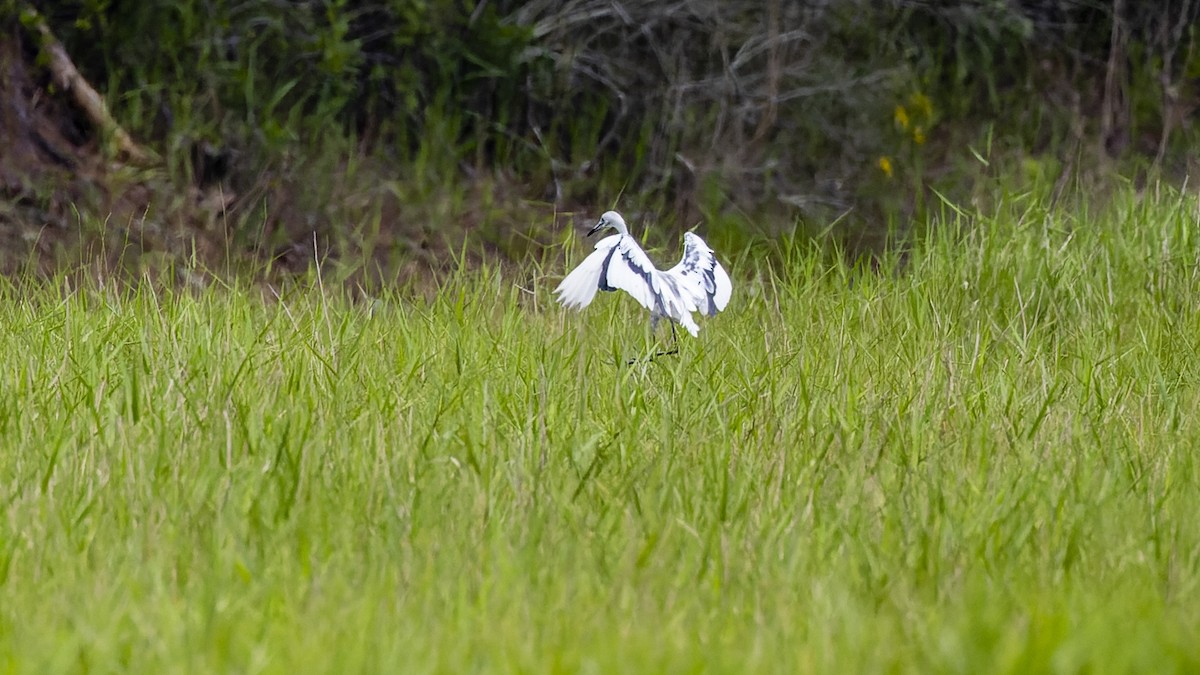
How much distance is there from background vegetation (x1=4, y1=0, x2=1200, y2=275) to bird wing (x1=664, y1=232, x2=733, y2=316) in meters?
2.03

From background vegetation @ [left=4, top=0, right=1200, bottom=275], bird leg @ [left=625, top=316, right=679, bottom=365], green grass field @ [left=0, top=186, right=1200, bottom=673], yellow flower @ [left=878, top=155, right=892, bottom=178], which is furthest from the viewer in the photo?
yellow flower @ [left=878, top=155, right=892, bottom=178]

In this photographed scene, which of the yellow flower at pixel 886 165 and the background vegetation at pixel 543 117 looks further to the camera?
the yellow flower at pixel 886 165

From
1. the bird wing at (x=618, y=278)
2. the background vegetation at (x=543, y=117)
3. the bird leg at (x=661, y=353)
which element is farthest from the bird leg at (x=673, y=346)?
the background vegetation at (x=543, y=117)

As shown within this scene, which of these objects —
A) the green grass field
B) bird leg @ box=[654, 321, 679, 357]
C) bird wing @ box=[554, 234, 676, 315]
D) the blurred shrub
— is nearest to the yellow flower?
the blurred shrub

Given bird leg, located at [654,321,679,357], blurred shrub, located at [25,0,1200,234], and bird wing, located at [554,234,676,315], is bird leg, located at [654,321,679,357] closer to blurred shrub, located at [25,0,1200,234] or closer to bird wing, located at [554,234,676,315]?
bird wing, located at [554,234,676,315]

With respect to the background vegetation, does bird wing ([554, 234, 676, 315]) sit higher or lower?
higher

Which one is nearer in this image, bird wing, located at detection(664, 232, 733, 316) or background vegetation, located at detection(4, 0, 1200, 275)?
bird wing, located at detection(664, 232, 733, 316)

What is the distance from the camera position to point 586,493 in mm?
2947

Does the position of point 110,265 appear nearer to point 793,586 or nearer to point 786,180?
point 786,180

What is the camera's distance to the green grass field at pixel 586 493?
7.28 ft

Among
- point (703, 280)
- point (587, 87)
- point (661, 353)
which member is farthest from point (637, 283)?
point (587, 87)

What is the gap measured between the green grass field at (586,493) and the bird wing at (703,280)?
12 cm

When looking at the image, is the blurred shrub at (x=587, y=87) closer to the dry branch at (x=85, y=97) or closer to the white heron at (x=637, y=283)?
the dry branch at (x=85, y=97)

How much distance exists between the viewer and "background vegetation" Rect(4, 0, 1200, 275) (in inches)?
260
